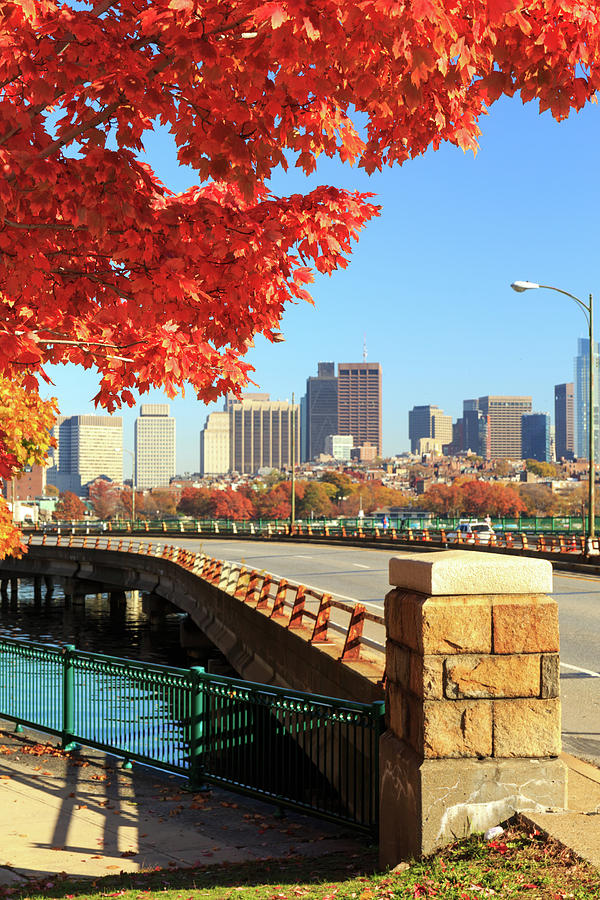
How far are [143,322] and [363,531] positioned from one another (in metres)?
68.3

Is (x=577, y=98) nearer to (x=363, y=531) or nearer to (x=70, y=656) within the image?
(x=70, y=656)

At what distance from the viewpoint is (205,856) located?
812cm

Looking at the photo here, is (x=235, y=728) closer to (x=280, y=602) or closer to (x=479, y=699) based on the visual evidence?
(x=479, y=699)

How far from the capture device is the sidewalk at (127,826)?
8016mm

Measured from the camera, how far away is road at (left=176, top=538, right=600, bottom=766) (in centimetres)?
1098

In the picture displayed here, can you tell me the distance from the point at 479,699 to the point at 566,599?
60.3 feet

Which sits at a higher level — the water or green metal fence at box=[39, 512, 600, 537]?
green metal fence at box=[39, 512, 600, 537]

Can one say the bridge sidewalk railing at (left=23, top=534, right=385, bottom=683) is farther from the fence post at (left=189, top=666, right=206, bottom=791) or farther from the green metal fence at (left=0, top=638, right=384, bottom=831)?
the fence post at (left=189, top=666, right=206, bottom=791)

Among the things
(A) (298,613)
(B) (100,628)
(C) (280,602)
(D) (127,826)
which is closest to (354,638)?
(D) (127,826)

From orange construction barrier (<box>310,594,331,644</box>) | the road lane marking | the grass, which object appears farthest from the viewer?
orange construction barrier (<box>310,594,331,644</box>)

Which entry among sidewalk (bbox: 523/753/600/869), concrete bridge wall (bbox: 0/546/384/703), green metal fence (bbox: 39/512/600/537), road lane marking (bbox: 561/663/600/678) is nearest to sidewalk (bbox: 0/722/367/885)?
concrete bridge wall (bbox: 0/546/384/703)

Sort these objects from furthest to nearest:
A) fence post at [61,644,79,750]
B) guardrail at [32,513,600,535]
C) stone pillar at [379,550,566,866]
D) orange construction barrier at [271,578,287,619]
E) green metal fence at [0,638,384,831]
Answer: guardrail at [32,513,600,535] < orange construction barrier at [271,578,287,619] < fence post at [61,644,79,750] < green metal fence at [0,638,384,831] < stone pillar at [379,550,566,866]

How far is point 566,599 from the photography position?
23797 mm

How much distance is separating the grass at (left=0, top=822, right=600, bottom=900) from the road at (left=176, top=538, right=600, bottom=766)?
3.61 metres
